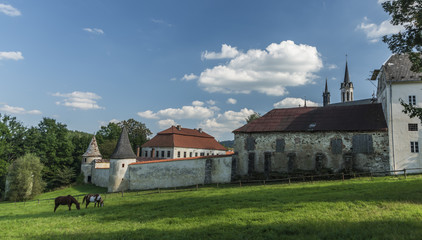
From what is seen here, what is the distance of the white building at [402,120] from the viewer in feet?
81.3

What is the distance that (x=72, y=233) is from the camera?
10633 mm

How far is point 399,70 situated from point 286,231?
83.9 feet

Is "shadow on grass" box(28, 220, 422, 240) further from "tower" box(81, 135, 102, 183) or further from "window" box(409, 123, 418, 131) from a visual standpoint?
"tower" box(81, 135, 102, 183)

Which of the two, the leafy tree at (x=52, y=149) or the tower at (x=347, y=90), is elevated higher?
the tower at (x=347, y=90)

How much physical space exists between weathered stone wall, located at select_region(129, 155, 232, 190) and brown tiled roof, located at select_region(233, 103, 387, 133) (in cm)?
472

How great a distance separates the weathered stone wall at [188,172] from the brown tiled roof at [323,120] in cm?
472

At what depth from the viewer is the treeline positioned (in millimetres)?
36969

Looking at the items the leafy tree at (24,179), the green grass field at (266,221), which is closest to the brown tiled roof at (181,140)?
the leafy tree at (24,179)

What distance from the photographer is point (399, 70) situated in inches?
1030

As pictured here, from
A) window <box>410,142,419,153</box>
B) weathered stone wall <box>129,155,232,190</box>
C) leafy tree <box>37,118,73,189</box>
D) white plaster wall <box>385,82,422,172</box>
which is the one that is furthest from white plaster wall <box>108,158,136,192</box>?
window <box>410,142,419,153</box>

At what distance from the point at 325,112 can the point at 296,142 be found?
5410 mm

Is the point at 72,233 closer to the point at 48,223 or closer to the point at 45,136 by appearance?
the point at 48,223

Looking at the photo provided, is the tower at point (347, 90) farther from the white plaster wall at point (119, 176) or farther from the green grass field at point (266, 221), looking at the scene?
the green grass field at point (266, 221)

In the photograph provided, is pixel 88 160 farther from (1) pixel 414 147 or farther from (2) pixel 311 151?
(1) pixel 414 147
